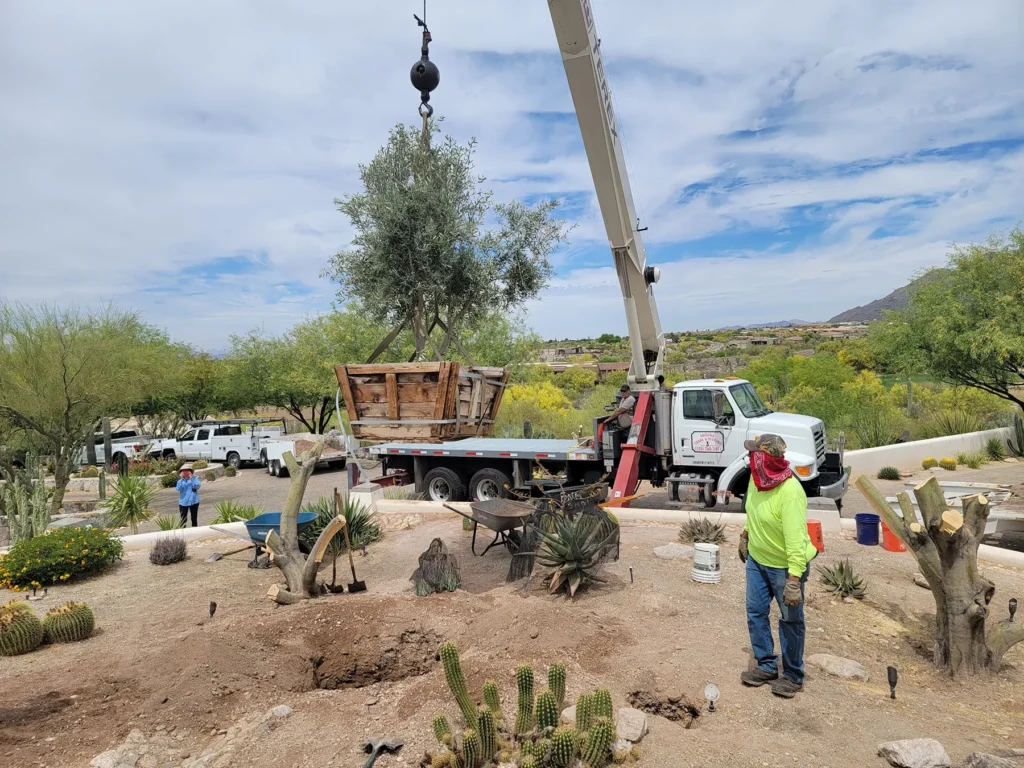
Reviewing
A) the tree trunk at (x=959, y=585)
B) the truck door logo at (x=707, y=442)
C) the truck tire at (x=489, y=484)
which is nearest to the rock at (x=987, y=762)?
the tree trunk at (x=959, y=585)

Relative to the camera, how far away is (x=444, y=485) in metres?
13.5

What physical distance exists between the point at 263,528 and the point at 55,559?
2.54 metres

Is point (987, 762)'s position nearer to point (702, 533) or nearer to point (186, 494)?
point (702, 533)

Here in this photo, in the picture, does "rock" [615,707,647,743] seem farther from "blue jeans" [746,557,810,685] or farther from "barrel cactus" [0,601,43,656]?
"barrel cactus" [0,601,43,656]

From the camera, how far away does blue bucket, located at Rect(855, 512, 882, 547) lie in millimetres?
8828

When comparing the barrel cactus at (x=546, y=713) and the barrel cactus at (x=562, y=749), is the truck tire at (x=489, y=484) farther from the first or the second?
the barrel cactus at (x=562, y=749)

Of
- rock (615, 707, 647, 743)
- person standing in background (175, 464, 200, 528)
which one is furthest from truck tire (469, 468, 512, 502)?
rock (615, 707, 647, 743)

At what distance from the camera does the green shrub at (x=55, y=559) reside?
832cm

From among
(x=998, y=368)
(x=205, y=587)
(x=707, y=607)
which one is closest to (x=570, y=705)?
(x=707, y=607)

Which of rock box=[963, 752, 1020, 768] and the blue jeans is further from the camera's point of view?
the blue jeans

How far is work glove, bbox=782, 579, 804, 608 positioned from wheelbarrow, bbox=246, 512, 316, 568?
6.28 m

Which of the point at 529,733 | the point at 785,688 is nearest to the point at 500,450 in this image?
the point at 785,688

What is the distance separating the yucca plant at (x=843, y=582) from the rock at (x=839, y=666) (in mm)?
1609

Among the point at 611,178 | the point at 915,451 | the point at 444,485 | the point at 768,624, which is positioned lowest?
the point at 915,451
